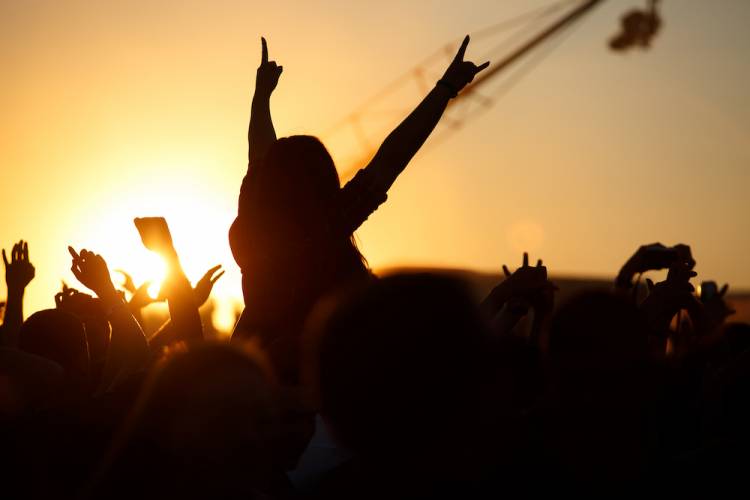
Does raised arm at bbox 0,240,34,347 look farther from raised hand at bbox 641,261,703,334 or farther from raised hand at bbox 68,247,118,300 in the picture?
raised hand at bbox 641,261,703,334

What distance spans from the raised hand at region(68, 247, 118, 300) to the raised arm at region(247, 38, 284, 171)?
0.83m

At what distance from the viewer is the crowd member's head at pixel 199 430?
2648mm

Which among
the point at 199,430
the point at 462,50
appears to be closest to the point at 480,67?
the point at 462,50

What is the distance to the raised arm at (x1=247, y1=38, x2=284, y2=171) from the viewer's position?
191 inches

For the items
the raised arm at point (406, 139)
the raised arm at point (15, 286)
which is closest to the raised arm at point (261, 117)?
the raised arm at point (406, 139)

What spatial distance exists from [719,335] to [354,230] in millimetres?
2828

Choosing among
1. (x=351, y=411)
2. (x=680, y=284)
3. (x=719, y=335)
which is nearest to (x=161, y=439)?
(x=351, y=411)

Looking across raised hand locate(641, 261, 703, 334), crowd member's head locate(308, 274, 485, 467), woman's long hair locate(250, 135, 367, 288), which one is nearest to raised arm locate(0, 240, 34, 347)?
woman's long hair locate(250, 135, 367, 288)

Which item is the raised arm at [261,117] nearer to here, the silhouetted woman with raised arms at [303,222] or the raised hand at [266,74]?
the raised hand at [266,74]

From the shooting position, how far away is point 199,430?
2648 millimetres

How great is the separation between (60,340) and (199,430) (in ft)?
8.97

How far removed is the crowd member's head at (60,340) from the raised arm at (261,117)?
4.37 ft

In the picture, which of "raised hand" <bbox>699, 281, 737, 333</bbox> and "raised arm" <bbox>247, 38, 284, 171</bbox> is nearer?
"raised arm" <bbox>247, 38, 284, 171</bbox>

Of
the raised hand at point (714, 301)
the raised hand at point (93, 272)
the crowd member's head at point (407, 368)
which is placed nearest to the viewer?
the crowd member's head at point (407, 368)
